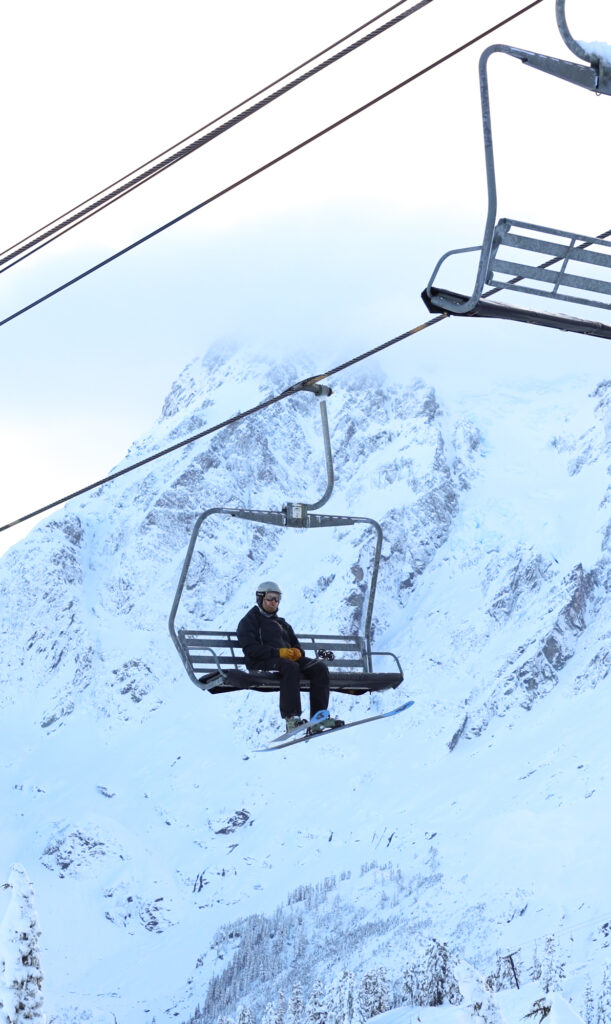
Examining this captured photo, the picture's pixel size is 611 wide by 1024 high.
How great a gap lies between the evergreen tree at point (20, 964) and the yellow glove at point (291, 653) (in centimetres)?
2021

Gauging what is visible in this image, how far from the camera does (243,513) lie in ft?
37.0

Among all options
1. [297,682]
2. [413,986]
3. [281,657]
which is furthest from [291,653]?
[413,986]

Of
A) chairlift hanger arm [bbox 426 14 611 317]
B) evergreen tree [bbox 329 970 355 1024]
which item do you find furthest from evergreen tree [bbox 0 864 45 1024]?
evergreen tree [bbox 329 970 355 1024]

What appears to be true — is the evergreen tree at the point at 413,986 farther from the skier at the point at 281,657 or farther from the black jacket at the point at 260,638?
the black jacket at the point at 260,638

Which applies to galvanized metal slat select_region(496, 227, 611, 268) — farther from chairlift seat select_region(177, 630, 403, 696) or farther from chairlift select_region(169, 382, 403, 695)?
chairlift seat select_region(177, 630, 403, 696)

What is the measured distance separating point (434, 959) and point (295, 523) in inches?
3590

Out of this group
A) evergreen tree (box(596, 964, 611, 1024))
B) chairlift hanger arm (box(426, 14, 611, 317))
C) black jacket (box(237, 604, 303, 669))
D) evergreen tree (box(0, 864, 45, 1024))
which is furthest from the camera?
evergreen tree (box(596, 964, 611, 1024))

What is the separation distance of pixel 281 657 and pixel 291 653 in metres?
0.10

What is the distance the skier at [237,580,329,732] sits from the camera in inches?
507

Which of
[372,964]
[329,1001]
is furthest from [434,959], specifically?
[372,964]

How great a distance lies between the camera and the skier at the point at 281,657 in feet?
42.3

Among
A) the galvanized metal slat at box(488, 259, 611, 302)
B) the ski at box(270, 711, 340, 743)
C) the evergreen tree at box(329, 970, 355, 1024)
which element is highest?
the galvanized metal slat at box(488, 259, 611, 302)

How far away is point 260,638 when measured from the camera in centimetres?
1309

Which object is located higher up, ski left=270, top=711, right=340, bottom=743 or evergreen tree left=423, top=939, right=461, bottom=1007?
ski left=270, top=711, right=340, bottom=743
